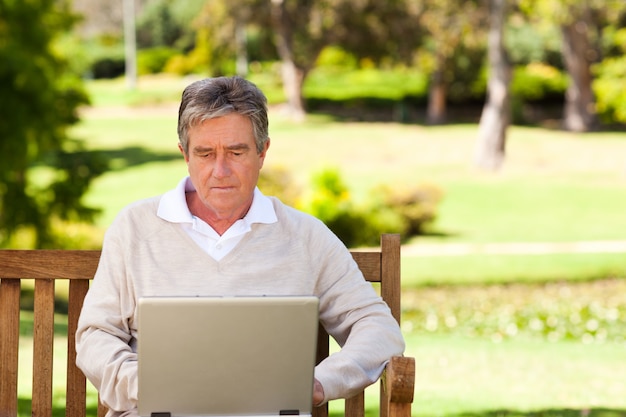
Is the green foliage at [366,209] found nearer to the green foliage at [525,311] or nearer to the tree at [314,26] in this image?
the green foliage at [525,311]

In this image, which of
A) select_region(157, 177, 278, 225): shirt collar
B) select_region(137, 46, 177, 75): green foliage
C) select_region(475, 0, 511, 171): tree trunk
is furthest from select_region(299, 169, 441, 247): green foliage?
select_region(137, 46, 177, 75): green foliage

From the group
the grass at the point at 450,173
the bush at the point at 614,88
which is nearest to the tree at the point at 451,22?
the grass at the point at 450,173

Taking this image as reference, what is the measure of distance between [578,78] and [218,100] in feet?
122

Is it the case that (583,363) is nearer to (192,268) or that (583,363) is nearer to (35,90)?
(192,268)

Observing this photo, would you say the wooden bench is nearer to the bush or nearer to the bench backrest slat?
the bench backrest slat

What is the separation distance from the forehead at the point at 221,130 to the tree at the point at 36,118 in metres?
9.94

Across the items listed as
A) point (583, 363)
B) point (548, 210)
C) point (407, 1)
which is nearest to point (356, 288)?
point (583, 363)

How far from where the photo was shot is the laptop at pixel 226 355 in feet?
8.40

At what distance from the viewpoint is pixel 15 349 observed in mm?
3439

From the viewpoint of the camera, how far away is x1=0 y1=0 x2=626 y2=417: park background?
9656 millimetres

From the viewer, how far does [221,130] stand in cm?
298

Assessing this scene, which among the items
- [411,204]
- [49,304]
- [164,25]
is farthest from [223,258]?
[164,25]

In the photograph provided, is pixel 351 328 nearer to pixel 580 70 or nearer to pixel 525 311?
pixel 525 311

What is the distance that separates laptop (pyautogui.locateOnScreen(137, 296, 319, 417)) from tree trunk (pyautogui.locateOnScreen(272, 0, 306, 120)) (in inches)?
1452
